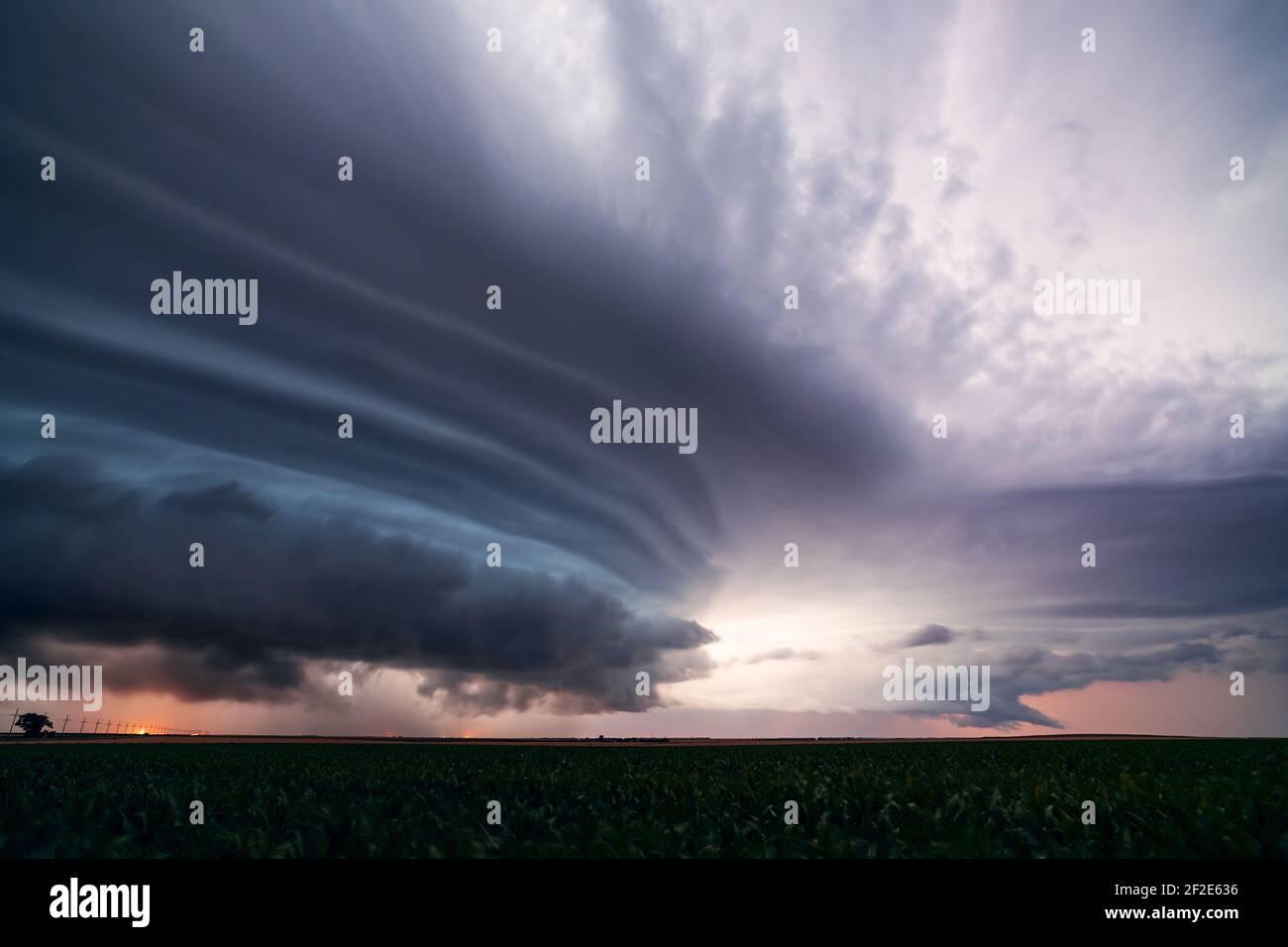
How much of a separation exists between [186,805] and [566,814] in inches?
372

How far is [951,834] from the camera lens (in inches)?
546
